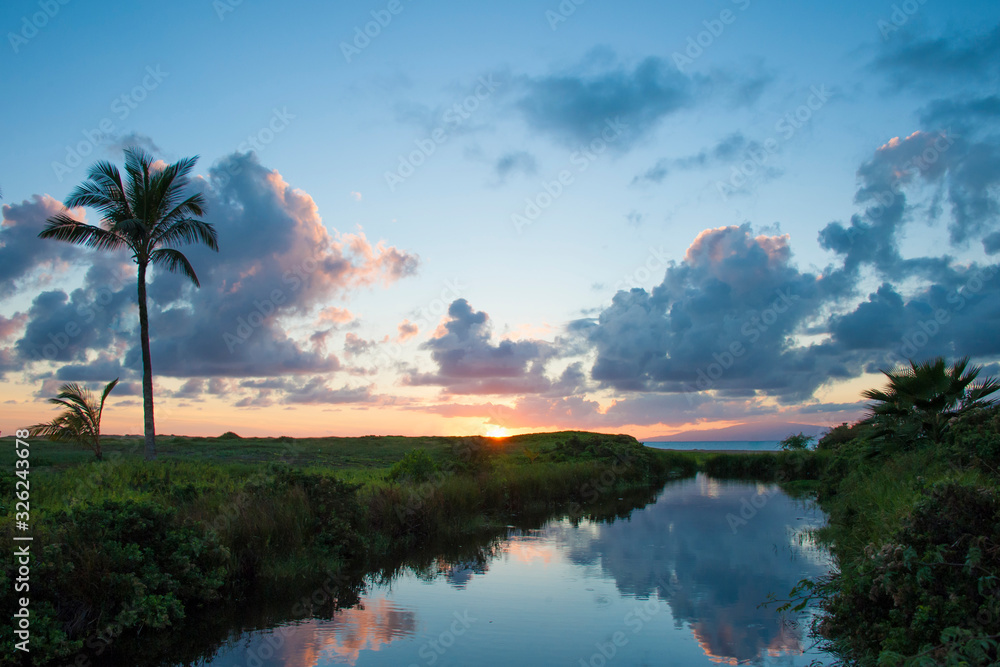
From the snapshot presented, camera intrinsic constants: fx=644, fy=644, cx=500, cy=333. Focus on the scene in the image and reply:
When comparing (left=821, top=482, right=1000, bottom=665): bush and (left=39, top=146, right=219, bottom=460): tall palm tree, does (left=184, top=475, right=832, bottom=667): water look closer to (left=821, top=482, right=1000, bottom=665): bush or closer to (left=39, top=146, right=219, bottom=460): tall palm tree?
(left=821, top=482, right=1000, bottom=665): bush

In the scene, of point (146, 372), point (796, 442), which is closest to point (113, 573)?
point (146, 372)

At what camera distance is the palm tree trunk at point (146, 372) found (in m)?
22.7

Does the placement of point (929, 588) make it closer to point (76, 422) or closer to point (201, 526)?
point (201, 526)

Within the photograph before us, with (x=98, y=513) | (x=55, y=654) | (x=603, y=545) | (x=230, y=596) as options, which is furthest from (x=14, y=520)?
Result: (x=603, y=545)

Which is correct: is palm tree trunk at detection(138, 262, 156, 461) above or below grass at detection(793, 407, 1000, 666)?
above

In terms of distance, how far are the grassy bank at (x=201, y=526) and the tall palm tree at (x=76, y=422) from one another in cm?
88

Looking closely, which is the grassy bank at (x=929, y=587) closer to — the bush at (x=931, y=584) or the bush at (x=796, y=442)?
the bush at (x=931, y=584)

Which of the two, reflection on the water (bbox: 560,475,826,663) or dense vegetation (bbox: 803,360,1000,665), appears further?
reflection on the water (bbox: 560,475,826,663)

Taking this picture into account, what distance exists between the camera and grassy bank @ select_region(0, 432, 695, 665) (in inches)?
358

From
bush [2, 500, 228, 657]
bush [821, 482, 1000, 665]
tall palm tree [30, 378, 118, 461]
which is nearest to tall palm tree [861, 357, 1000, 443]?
bush [821, 482, 1000, 665]

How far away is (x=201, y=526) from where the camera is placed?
1171 centimetres

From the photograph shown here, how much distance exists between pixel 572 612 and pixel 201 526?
22.9ft

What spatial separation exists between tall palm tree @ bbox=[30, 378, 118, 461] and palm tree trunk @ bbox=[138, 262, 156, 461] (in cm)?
177

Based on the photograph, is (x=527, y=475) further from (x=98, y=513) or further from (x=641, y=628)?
(x=98, y=513)
